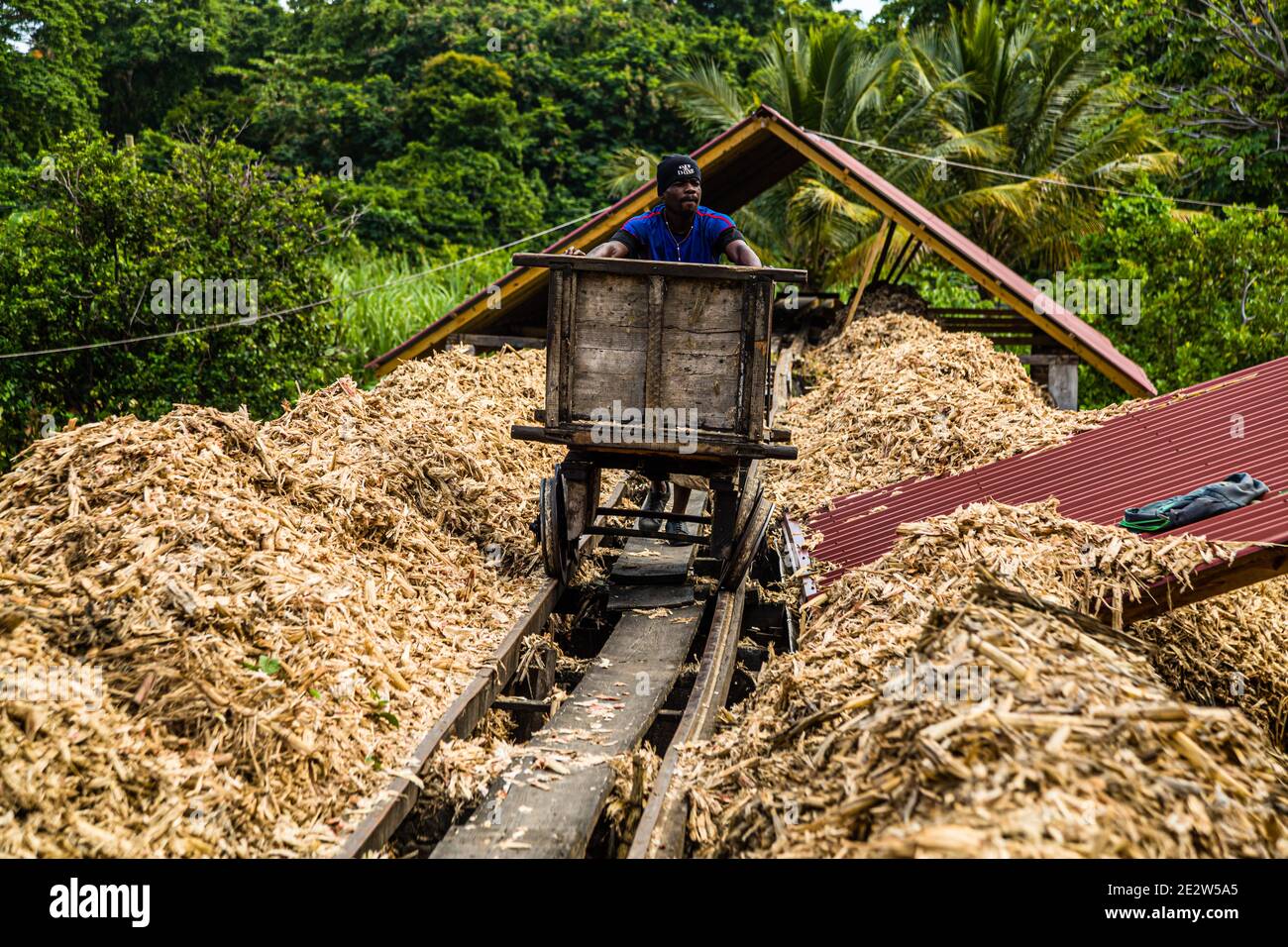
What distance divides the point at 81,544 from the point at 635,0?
40829mm

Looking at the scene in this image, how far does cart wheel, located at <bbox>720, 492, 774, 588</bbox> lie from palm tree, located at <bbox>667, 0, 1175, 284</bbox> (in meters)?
18.9

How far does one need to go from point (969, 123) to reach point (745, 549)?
80.6 ft

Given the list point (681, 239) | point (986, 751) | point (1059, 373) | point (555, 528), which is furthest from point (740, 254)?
point (1059, 373)

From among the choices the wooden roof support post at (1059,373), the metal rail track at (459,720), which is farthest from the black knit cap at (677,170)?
the wooden roof support post at (1059,373)

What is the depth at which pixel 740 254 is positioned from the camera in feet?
22.9

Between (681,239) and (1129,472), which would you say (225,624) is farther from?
(1129,472)

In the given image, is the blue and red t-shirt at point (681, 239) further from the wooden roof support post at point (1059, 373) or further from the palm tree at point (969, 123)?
the palm tree at point (969, 123)

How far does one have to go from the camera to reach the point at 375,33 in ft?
125

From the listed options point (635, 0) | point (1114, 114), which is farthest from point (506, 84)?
point (1114, 114)

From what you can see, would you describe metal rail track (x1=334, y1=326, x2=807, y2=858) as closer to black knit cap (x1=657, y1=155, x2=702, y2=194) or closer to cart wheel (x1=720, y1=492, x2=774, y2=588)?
cart wheel (x1=720, y1=492, x2=774, y2=588)

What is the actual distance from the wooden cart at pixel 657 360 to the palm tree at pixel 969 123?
19296 millimetres

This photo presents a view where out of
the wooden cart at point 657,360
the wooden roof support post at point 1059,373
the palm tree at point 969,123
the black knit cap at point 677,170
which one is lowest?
the wooden roof support post at point 1059,373

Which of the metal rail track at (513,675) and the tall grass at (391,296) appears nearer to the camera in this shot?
the metal rail track at (513,675)

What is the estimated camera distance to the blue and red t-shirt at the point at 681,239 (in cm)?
726
